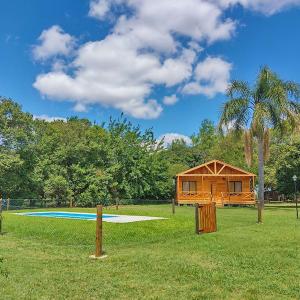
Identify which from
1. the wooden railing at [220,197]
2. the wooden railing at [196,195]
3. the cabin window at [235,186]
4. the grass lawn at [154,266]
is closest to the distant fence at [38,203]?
the wooden railing at [196,195]

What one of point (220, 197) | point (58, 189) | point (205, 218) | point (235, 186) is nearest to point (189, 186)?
point (220, 197)

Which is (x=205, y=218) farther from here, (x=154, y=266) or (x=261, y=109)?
(x=261, y=109)

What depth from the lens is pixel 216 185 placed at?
3788 centimetres

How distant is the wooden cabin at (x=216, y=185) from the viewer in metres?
35.2

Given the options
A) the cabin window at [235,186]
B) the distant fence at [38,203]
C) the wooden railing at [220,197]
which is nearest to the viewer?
the distant fence at [38,203]

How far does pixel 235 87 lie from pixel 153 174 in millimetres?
15509

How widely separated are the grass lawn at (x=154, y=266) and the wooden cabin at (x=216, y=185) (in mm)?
22294

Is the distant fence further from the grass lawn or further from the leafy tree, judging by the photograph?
the grass lawn

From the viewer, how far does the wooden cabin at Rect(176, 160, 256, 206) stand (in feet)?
116

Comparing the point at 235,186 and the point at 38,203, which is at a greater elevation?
the point at 235,186

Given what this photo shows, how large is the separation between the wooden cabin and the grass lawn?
22.3m

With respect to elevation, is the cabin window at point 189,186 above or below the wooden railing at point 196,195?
above

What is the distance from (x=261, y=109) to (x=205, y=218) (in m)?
16.3

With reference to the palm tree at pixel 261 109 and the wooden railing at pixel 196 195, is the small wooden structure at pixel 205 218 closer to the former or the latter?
the palm tree at pixel 261 109
